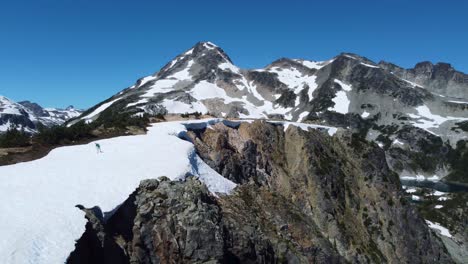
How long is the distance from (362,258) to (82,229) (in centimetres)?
3941

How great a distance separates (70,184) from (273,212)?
18.9 m

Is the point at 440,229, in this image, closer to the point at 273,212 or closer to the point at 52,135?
the point at 273,212

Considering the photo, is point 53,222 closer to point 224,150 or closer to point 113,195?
point 113,195

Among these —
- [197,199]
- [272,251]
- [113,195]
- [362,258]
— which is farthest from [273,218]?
[362,258]

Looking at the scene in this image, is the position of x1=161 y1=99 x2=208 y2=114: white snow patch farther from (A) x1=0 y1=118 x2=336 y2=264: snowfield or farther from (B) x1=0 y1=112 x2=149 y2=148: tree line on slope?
(A) x1=0 y1=118 x2=336 y2=264: snowfield

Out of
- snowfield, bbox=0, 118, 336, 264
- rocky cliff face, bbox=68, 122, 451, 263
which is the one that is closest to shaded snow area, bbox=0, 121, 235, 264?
snowfield, bbox=0, 118, 336, 264

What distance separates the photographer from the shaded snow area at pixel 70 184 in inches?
619

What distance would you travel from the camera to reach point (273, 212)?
35875 mm

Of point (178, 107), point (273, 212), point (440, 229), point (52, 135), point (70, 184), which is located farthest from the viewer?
point (178, 107)

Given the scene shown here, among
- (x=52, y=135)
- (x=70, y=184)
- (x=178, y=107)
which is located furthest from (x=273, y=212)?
(x=178, y=107)

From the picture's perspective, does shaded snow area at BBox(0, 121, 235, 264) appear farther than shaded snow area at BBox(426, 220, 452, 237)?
No

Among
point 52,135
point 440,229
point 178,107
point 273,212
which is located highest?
point 178,107

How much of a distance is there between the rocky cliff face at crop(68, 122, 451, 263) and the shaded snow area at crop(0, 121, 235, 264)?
1.00m

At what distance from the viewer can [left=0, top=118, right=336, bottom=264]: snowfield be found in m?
15.7
